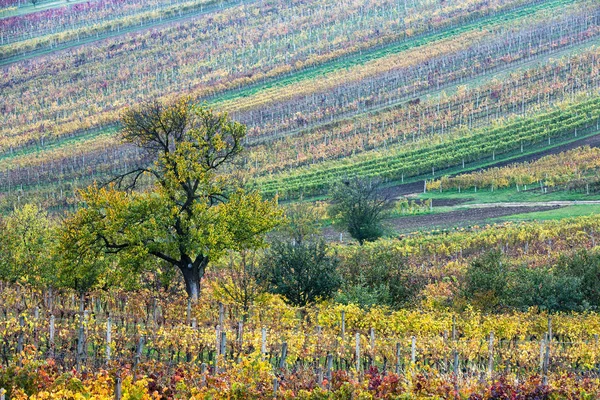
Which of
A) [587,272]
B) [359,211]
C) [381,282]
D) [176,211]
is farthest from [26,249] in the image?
[587,272]

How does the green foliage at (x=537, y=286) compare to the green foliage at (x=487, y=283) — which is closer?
the green foliage at (x=537, y=286)

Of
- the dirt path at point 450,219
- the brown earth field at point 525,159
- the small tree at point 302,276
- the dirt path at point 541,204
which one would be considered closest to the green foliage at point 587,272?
the small tree at point 302,276

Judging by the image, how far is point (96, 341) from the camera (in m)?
26.0

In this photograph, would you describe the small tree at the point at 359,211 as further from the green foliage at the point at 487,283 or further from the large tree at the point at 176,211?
the large tree at the point at 176,211

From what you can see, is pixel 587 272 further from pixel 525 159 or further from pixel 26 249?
pixel 525 159

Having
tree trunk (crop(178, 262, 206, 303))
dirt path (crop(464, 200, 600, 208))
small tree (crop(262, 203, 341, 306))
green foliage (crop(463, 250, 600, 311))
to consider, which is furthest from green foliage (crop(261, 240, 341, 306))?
dirt path (crop(464, 200, 600, 208))

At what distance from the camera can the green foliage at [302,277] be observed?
123 feet

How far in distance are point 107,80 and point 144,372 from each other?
475 feet

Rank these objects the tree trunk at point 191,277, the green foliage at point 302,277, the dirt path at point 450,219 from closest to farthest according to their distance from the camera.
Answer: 1. the tree trunk at point 191,277
2. the green foliage at point 302,277
3. the dirt path at point 450,219

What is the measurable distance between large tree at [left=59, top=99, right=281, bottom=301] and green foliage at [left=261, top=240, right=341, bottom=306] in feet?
6.51

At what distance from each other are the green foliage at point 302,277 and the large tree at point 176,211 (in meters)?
1.98

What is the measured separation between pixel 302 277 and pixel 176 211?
253 inches

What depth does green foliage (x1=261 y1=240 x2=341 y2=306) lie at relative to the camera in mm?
37531

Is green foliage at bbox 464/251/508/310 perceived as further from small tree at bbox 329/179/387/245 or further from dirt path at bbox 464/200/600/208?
dirt path at bbox 464/200/600/208
